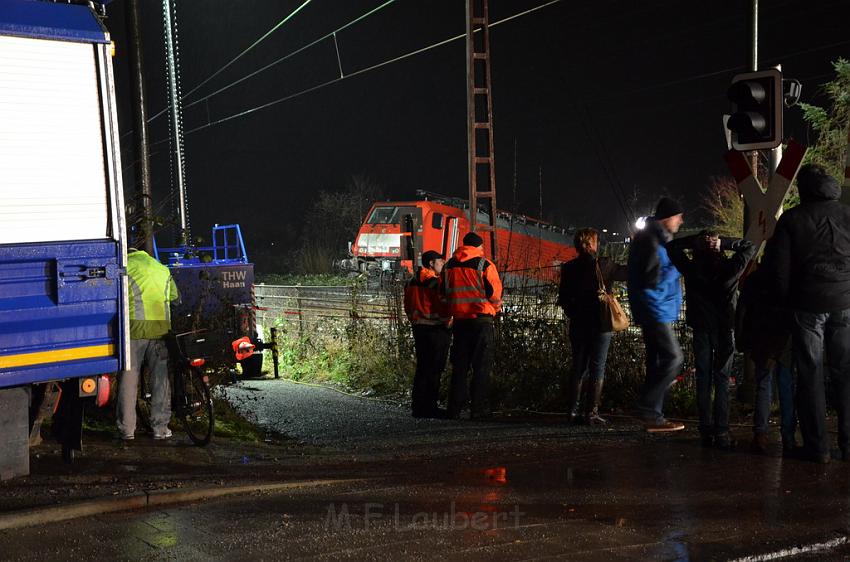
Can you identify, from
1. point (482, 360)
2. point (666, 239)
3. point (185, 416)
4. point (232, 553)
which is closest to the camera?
point (232, 553)

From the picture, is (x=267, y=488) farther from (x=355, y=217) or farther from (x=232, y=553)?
(x=355, y=217)

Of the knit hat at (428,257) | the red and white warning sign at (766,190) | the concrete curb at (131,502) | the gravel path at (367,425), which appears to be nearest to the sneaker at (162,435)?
the gravel path at (367,425)

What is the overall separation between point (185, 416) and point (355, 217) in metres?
64.0

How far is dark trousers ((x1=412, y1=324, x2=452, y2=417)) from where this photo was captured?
9.87 meters

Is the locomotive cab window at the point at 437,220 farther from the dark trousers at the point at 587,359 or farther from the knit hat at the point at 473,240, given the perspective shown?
the dark trousers at the point at 587,359

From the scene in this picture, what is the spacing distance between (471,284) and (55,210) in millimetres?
4444

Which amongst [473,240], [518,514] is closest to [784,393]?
[518,514]

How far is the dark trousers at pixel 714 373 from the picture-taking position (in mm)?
7367

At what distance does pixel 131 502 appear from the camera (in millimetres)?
5711

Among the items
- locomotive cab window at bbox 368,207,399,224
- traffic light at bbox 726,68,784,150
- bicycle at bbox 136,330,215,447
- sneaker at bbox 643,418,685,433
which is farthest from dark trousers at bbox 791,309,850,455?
locomotive cab window at bbox 368,207,399,224

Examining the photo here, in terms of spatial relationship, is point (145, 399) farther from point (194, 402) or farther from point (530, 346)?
point (530, 346)

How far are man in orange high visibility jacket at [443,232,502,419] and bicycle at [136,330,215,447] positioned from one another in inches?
101

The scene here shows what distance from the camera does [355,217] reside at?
72.0 m

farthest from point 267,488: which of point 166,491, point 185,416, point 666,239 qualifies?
point 666,239
